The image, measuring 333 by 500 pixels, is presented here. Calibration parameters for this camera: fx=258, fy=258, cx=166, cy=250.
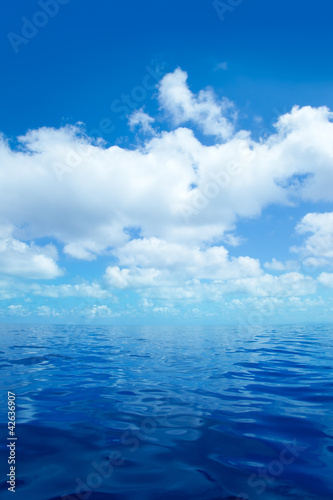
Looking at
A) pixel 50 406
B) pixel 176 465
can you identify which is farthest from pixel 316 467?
pixel 50 406

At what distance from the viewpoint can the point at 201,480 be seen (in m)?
4.48

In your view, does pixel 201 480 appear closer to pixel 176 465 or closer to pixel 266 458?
pixel 176 465

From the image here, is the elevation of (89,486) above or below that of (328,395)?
above

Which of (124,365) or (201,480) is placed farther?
(124,365)

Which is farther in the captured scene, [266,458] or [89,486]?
[266,458]

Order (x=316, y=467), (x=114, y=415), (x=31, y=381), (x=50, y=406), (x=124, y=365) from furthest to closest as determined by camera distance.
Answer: (x=124, y=365)
(x=31, y=381)
(x=50, y=406)
(x=114, y=415)
(x=316, y=467)

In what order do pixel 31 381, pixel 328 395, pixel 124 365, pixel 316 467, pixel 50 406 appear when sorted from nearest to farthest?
pixel 316 467
pixel 50 406
pixel 328 395
pixel 31 381
pixel 124 365

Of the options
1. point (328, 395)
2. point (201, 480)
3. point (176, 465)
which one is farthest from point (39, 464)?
point (328, 395)

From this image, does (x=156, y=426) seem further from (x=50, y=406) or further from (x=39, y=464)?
(x=50, y=406)

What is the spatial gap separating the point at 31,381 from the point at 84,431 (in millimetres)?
6173

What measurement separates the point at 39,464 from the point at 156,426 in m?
2.84

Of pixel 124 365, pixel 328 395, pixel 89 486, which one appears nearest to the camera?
pixel 89 486

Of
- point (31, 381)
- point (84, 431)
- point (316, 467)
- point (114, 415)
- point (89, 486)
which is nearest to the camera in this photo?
point (89, 486)

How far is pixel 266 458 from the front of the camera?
512cm
